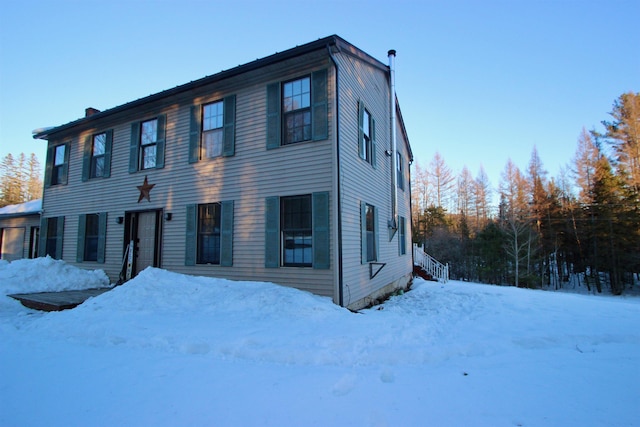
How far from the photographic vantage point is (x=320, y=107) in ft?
22.5

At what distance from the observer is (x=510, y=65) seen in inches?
519

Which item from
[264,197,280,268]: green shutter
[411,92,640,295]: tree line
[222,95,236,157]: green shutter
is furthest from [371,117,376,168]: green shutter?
[411,92,640,295]: tree line

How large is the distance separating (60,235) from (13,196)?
1395 inches

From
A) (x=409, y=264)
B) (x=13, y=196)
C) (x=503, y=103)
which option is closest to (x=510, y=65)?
(x=503, y=103)

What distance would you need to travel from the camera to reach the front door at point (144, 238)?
9.05 metres

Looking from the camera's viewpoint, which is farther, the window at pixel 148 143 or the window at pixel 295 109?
the window at pixel 148 143

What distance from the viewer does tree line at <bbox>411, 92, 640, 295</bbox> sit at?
21.4 m

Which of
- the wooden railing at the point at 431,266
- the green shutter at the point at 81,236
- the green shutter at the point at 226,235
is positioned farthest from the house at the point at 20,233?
the wooden railing at the point at 431,266

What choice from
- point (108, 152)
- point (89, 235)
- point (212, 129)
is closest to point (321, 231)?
point (212, 129)

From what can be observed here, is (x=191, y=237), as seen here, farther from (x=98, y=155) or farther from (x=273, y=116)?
(x=98, y=155)

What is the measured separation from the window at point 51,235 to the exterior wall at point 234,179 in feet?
3.57

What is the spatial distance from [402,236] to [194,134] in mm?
8559

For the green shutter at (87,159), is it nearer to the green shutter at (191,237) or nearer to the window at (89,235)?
the window at (89,235)

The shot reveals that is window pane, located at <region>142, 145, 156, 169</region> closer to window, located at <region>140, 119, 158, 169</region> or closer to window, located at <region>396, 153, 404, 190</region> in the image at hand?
window, located at <region>140, 119, 158, 169</region>
